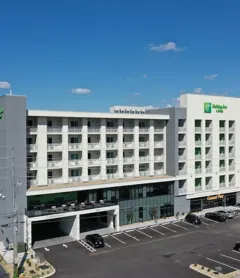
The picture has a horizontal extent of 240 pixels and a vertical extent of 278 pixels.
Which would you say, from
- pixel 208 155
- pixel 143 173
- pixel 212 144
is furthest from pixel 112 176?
pixel 212 144

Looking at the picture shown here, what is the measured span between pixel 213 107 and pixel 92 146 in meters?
21.6

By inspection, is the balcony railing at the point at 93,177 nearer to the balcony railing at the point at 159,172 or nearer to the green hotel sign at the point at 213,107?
the balcony railing at the point at 159,172

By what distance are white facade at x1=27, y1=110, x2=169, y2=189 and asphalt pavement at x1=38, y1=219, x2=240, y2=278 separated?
8926 mm

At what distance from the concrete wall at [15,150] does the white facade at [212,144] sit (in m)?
25.2

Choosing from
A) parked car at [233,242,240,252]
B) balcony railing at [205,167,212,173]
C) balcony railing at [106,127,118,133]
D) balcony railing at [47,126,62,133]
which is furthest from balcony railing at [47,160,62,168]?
balcony railing at [205,167,212,173]

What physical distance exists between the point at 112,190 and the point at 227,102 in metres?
25.1

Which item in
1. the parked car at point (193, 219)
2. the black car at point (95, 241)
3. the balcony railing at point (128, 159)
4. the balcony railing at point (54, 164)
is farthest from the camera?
the balcony railing at point (128, 159)

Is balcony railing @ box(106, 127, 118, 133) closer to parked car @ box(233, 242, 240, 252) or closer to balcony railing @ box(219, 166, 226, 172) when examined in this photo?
balcony railing @ box(219, 166, 226, 172)

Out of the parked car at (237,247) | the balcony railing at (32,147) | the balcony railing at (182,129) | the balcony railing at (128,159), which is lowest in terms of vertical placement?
the parked car at (237,247)

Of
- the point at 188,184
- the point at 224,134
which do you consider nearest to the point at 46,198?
the point at 188,184

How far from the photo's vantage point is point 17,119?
37.5 metres

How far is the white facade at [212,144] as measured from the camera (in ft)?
169

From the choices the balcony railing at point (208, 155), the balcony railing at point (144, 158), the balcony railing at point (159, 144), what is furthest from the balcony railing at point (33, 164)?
the balcony railing at point (208, 155)

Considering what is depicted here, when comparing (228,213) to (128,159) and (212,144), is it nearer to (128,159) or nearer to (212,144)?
(212,144)
